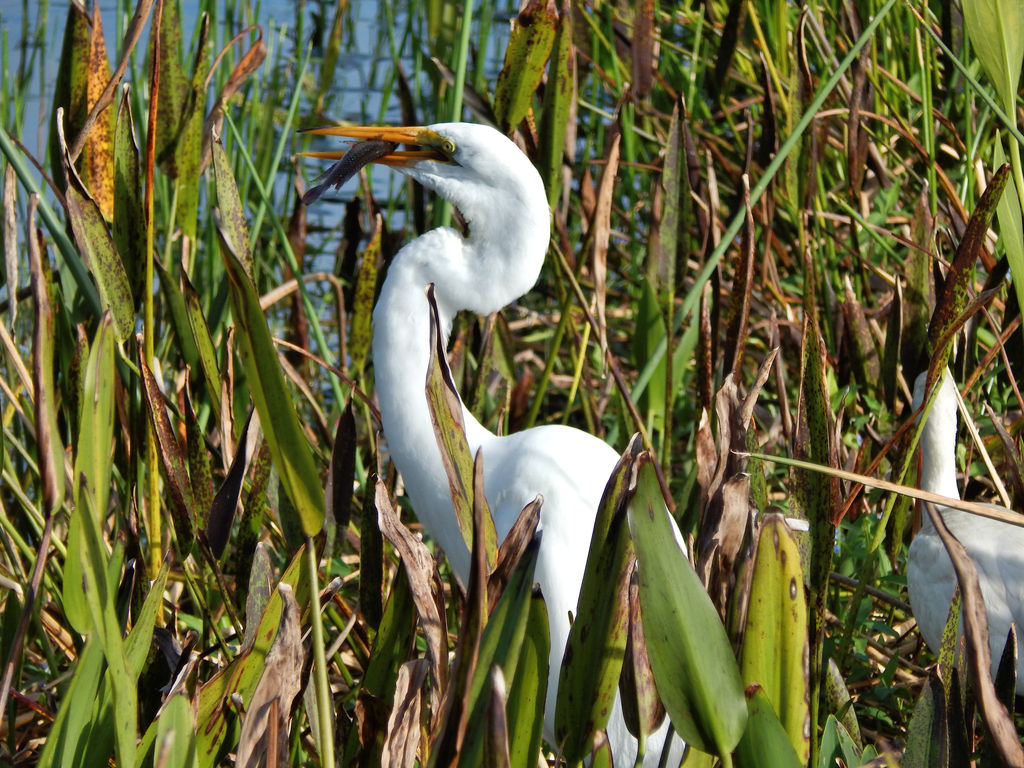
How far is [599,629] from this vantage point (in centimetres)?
67

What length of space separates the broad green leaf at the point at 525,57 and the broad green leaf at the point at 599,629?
719 millimetres

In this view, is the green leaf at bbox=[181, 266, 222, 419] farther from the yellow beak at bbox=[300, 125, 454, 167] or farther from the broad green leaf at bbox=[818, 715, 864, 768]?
the broad green leaf at bbox=[818, 715, 864, 768]

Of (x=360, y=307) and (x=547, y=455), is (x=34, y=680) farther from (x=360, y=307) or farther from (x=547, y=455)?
(x=547, y=455)

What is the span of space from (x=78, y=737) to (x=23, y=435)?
102cm

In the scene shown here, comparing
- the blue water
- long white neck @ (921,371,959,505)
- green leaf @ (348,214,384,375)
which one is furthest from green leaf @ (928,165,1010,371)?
the blue water

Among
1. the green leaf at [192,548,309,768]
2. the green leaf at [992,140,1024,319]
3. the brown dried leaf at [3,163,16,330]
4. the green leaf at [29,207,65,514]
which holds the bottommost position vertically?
the green leaf at [192,548,309,768]

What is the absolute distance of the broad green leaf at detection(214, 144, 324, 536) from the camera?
0.56 metres

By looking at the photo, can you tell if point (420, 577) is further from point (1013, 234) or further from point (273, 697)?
point (1013, 234)

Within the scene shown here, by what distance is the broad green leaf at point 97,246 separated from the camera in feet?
3.02

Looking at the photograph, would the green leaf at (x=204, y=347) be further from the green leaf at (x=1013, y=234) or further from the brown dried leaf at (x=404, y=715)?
the green leaf at (x=1013, y=234)

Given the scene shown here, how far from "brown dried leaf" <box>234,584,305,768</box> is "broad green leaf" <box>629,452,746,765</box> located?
0.21m

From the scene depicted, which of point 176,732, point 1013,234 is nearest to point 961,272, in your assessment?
point 1013,234

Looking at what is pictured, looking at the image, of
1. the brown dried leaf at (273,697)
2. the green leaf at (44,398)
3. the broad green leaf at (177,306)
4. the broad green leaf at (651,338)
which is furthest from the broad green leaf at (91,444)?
the broad green leaf at (651,338)

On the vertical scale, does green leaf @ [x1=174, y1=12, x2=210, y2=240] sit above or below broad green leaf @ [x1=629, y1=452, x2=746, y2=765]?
above
